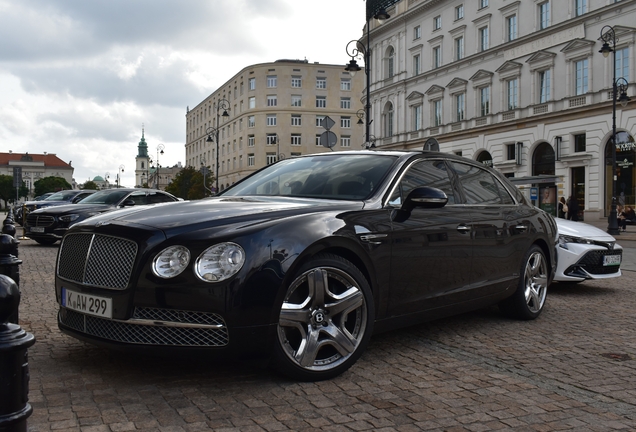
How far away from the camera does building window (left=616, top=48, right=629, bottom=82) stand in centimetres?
3269

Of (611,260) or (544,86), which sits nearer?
(611,260)

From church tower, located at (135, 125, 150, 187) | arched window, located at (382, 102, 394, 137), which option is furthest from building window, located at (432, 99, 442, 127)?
church tower, located at (135, 125, 150, 187)

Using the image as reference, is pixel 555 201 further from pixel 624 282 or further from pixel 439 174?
pixel 439 174

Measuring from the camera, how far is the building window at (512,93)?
132 feet

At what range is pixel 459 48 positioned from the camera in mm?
45719

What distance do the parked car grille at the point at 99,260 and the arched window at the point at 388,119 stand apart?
50.6 metres

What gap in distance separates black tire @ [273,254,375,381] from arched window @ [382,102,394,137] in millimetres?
50445

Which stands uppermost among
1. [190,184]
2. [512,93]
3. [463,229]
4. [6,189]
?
[512,93]

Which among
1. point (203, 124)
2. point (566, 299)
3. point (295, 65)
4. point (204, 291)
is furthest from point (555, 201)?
point (203, 124)

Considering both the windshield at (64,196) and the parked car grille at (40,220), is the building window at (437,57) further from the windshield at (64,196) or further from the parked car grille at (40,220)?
the parked car grille at (40,220)

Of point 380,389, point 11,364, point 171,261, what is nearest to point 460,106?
point 380,389

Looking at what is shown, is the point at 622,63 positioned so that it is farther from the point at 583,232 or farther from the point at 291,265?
the point at 291,265

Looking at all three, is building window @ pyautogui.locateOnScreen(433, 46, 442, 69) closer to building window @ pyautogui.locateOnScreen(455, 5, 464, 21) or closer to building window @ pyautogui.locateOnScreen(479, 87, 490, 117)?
building window @ pyautogui.locateOnScreen(455, 5, 464, 21)

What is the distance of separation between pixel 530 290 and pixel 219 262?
12.1ft
